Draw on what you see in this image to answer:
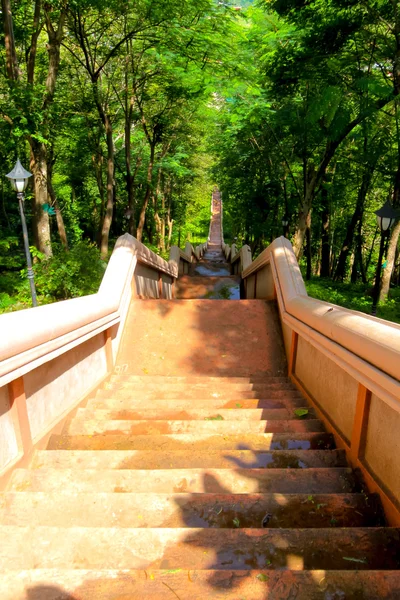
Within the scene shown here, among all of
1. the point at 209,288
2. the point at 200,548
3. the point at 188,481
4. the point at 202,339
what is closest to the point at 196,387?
the point at 202,339

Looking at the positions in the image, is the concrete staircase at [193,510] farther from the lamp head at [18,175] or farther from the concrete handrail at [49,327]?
the lamp head at [18,175]

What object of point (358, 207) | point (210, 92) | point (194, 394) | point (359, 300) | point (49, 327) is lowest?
point (359, 300)

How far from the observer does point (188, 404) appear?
3461mm

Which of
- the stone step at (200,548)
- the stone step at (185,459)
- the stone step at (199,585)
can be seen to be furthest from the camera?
the stone step at (185,459)

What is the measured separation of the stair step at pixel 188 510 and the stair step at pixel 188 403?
1.34 metres

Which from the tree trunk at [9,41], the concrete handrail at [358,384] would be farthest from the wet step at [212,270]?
the concrete handrail at [358,384]

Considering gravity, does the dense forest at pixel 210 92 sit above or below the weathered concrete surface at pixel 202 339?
above

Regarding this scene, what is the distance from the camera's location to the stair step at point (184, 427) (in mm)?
2961

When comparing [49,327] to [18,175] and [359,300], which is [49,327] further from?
[359,300]

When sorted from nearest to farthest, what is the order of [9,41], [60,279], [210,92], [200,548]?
1. [200,548]
2. [9,41]
3. [60,279]
4. [210,92]

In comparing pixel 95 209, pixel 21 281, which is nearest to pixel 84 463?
pixel 21 281

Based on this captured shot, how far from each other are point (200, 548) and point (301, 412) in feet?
6.06

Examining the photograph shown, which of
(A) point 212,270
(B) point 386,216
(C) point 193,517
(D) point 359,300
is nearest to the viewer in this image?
(C) point 193,517

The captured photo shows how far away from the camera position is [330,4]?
7.87 m
